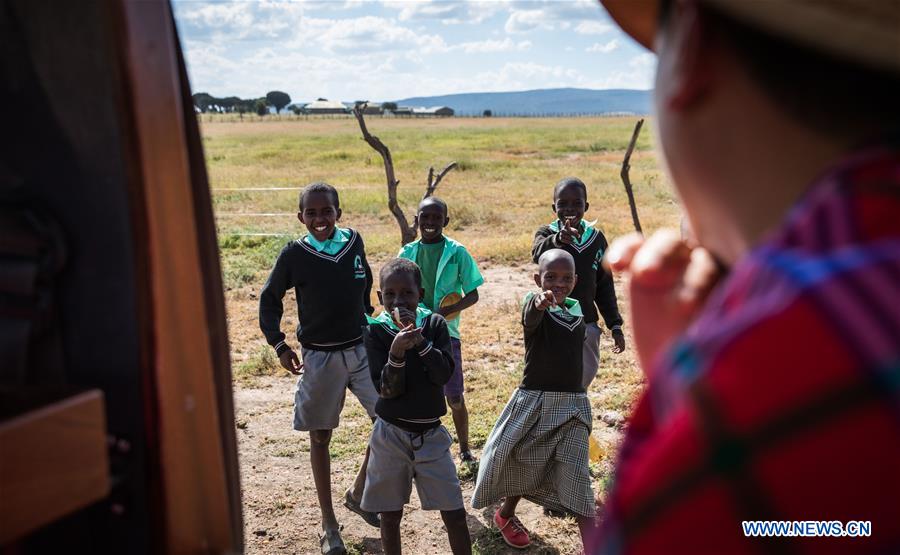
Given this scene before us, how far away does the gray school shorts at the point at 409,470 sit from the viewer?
12.2 ft

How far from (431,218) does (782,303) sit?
4672 millimetres

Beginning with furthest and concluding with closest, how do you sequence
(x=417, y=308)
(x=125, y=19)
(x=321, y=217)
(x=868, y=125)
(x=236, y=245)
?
(x=236, y=245), (x=321, y=217), (x=417, y=308), (x=125, y=19), (x=868, y=125)

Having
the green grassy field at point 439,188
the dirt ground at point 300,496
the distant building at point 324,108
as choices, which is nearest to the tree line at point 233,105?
the distant building at point 324,108

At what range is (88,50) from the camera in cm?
96

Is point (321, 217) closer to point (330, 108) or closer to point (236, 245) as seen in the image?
point (236, 245)

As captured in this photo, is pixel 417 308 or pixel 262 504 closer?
pixel 417 308

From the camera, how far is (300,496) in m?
5.03

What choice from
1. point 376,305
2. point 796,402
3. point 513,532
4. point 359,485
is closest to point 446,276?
point 359,485

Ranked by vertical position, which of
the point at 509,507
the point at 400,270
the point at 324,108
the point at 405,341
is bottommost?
the point at 509,507

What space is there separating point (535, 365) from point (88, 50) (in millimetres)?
3360

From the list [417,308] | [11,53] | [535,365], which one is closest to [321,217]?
[417,308]

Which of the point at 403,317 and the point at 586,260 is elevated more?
the point at 586,260

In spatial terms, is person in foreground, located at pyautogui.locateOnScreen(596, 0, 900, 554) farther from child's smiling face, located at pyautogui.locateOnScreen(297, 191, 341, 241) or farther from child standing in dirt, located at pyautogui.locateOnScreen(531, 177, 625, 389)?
child standing in dirt, located at pyautogui.locateOnScreen(531, 177, 625, 389)

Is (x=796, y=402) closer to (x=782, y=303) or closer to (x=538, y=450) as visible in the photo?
(x=782, y=303)
